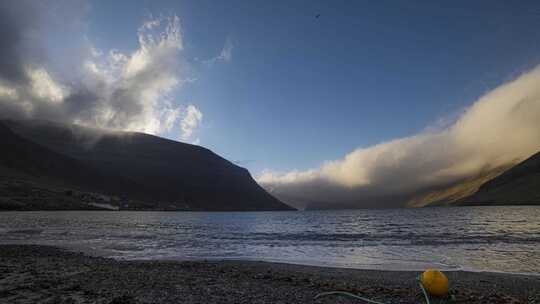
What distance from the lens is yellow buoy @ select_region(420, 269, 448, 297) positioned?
41.9ft

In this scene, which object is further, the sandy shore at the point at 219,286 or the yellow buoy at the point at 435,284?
the yellow buoy at the point at 435,284

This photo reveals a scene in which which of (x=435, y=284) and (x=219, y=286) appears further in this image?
(x=219, y=286)

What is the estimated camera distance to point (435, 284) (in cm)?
1280

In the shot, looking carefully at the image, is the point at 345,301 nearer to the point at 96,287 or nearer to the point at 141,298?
the point at 141,298

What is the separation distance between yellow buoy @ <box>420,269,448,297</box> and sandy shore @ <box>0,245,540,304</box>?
36 cm

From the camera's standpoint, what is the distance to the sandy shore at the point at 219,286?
1223 centimetres

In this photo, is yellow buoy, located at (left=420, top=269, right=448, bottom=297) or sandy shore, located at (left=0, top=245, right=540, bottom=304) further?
yellow buoy, located at (left=420, top=269, right=448, bottom=297)

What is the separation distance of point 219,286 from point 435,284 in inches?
339

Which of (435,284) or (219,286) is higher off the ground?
(435,284)

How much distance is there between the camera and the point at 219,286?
14688mm

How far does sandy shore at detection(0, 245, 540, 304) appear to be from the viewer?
12.2m

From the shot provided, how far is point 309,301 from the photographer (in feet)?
39.4

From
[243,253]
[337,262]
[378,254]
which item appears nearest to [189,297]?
[337,262]

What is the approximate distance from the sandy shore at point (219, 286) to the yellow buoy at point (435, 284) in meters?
0.36
